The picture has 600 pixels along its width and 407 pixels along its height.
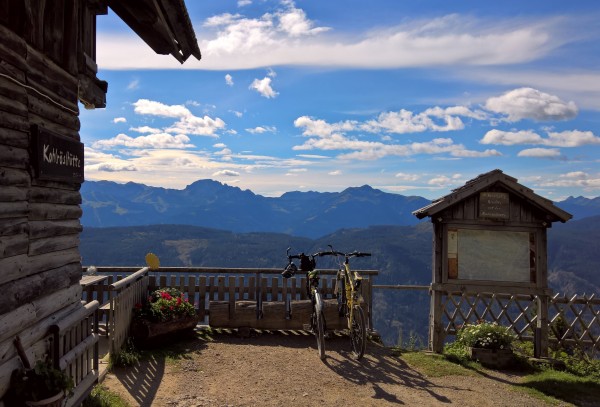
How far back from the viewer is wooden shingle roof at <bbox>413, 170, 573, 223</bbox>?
10500mm

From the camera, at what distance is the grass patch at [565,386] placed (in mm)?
8359

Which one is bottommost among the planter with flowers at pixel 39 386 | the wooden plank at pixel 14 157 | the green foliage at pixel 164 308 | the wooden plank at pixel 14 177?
the green foliage at pixel 164 308

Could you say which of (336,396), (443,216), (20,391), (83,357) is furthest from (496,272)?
(20,391)

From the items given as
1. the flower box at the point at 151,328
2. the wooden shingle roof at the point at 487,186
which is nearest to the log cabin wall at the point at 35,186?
the flower box at the point at 151,328

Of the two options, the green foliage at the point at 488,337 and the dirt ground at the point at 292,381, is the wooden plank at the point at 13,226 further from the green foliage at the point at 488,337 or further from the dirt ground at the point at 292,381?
the green foliage at the point at 488,337

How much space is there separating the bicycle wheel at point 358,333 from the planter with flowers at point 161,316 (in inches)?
145

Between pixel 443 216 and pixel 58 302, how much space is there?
790 cm

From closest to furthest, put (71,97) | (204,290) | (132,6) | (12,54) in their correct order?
(12,54) → (71,97) → (132,6) → (204,290)

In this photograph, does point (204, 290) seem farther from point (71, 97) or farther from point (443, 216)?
point (71, 97)

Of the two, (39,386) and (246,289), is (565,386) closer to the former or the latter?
(246,289)

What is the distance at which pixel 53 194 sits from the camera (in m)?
5.80

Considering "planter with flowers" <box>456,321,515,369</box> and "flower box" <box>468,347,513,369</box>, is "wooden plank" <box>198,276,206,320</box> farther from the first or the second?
"flower box" <box>468,347,513,369</box>

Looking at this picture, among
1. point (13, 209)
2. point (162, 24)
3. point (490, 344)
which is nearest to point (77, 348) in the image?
point (13, 209)

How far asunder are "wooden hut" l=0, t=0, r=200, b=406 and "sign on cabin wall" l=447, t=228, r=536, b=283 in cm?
722
